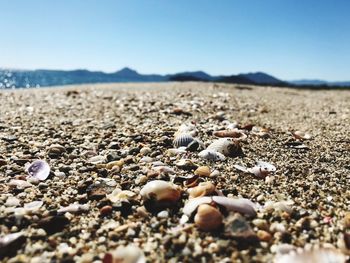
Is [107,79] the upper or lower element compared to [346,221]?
lower

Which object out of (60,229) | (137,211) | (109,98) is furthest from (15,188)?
(109,98)

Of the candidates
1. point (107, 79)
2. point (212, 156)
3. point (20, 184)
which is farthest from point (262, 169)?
point (107, 79)

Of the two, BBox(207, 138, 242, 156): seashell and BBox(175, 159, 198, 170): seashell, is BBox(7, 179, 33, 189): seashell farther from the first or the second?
BBox(207, 138, 242, 156): seashell

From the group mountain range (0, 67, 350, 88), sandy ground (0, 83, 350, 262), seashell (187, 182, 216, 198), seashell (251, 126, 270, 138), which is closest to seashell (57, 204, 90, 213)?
sandy ground (0, 83, 350, 262)

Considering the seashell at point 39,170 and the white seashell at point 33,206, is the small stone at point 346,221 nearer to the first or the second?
the white seashell at point 33,206

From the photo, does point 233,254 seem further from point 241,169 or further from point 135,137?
point 135,137

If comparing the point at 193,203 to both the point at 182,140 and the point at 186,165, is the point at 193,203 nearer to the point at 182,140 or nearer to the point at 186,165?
the point at 186,165
